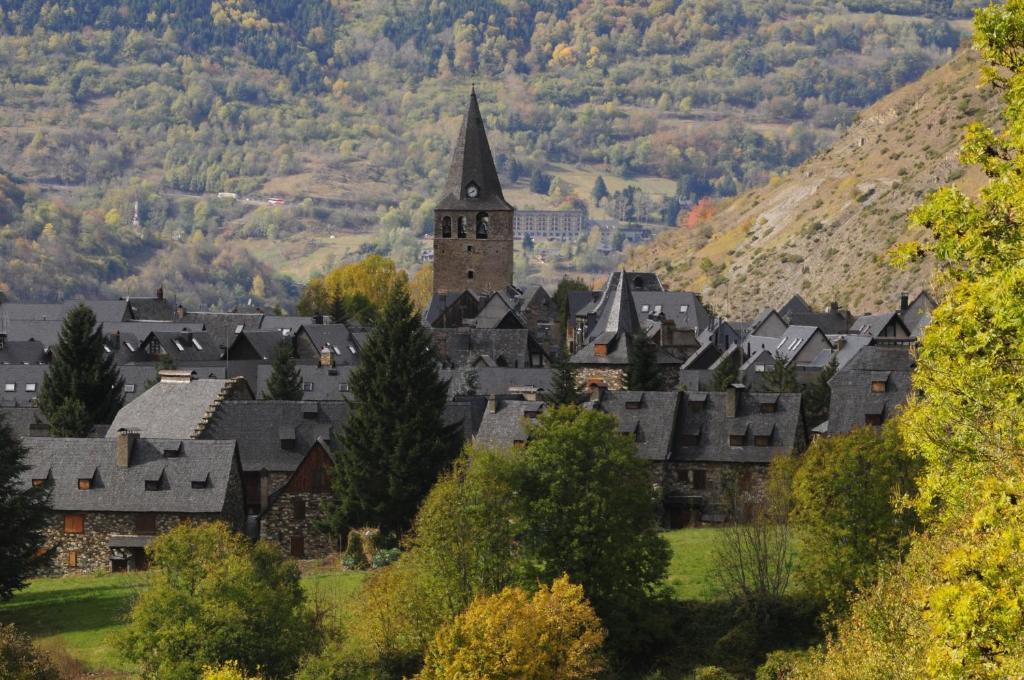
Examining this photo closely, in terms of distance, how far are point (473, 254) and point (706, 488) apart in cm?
10432

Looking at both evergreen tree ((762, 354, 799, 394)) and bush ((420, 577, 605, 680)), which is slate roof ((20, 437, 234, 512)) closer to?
bush ((420, 577, 605, 680))

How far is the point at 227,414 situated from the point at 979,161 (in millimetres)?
56698

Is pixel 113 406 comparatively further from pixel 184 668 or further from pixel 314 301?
pixel 314 301

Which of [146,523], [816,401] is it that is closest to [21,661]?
[146,523]

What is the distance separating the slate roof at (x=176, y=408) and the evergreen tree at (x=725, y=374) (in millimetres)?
24348

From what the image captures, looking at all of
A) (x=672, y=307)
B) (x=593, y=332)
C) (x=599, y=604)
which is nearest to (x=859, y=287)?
(x=672, y=307)

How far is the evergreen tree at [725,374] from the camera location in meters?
92.9

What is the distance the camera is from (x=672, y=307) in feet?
481

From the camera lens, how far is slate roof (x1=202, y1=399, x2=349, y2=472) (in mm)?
75125

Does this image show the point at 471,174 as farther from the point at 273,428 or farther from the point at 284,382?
the point at 273,428

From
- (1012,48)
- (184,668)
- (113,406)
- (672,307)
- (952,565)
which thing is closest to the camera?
(952,565)

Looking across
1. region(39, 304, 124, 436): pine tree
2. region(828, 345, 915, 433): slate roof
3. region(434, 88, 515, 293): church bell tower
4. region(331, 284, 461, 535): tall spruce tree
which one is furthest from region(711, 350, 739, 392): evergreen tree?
region(434, 88, 515, 293): church bell tower

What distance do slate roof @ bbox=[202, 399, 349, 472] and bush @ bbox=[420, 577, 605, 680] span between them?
28.4m

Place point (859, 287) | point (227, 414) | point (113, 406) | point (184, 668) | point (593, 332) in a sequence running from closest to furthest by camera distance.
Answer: point (184, 668) < point (227, 414) < point (113, 406) < point (593, 332) < point (859, 287)
